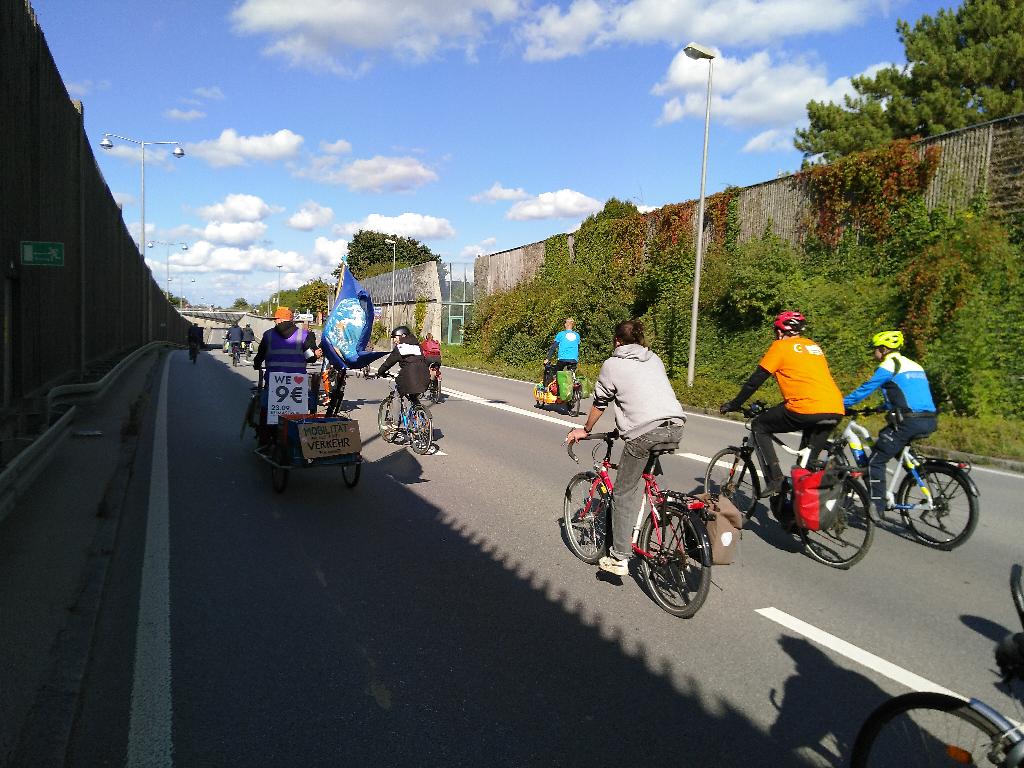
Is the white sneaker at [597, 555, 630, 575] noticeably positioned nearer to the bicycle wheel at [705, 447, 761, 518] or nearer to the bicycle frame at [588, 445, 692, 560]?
the bicycle frame at [588, 445, 692, 560]

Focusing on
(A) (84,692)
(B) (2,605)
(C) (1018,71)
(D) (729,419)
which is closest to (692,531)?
(A) (84,692)

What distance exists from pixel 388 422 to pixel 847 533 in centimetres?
742

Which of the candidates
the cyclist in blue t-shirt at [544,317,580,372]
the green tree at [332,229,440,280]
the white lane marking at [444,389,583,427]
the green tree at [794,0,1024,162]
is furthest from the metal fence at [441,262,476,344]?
the green tree at [332,229,440,280]

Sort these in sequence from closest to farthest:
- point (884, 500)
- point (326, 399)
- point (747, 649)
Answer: point (747, 649)
point (884, 500)
point (326, 399)

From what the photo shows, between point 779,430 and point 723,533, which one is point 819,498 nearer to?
point 779,430

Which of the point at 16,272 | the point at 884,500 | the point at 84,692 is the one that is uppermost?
the point at 16,272

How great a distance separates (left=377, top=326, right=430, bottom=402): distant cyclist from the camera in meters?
10.8

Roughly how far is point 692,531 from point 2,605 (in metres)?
4.25

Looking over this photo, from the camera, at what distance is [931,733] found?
7.94 feet

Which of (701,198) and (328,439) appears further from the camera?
(701,198)

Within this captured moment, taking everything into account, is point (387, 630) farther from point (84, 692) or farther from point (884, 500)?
point (884, 500)

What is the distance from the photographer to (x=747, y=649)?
4.30 m

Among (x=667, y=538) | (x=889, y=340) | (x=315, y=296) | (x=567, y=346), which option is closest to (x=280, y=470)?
(x=667, y=538)

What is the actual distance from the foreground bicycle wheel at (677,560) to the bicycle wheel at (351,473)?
4.06 meters
